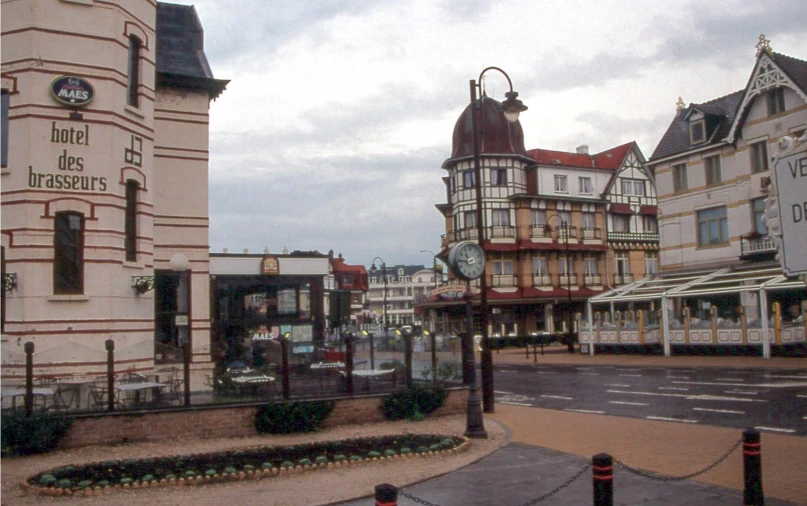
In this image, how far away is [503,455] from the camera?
11.2 metres

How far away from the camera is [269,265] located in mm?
30812

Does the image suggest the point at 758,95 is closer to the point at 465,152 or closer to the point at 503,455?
the point at 465,152

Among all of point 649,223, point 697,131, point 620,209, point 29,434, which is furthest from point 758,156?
point 29,434

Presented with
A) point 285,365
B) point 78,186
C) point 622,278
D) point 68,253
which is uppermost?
point 622,278

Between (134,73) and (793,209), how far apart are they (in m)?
15.4

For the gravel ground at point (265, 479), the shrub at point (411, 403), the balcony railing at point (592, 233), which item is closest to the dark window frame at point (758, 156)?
the balcony railing at point (592, 233)

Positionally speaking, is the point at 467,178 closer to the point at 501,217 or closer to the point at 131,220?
the point at 501,217

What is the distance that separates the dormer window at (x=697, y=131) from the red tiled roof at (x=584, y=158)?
18835mm

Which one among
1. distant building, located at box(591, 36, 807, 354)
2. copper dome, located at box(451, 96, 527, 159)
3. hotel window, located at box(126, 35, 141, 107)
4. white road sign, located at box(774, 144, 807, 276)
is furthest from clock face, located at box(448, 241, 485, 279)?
copper dome, located at box(451, 96, 527, 159)

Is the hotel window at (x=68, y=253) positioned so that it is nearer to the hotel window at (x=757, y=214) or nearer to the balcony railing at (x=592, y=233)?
the hotel window at (x=757, y=214)

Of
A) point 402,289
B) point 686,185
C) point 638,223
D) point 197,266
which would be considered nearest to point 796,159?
point 197,266

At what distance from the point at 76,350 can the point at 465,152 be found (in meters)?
42.7

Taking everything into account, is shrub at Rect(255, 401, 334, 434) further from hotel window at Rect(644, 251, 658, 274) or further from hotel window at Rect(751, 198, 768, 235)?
hotel window at Rect(644, 251, 658, 274)

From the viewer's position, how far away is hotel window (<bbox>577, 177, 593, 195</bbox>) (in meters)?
58.2
